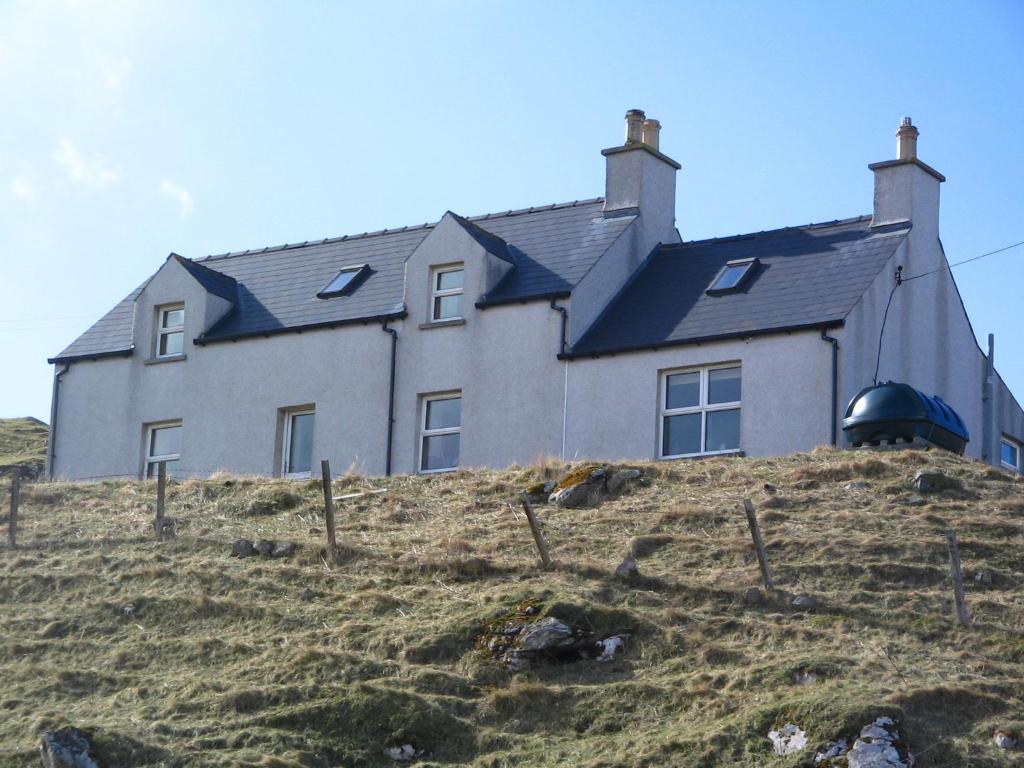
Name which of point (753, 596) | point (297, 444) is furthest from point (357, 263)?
point (753, 596)

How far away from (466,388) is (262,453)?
460 cm

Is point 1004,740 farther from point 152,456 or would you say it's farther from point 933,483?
point 152,456

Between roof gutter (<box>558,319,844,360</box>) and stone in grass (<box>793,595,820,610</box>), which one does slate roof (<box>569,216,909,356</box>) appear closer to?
roof gutter (<box>558,319,844,360</box>)

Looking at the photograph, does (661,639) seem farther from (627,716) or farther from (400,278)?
(400,278)

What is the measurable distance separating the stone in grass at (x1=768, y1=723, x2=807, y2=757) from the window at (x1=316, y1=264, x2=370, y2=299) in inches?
814

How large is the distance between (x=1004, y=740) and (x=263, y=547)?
11.9 metres

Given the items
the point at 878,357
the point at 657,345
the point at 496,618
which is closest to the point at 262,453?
the point at 657,345

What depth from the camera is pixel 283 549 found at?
25.1m

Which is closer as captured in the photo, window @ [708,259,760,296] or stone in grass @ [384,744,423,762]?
stone in grass @ [384,744,423,762]

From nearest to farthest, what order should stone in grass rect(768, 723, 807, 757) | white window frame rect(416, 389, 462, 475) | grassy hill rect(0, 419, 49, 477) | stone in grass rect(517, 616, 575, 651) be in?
stone in grass rect(768, 723, 807, 757) → stone in grass rect(517, 616, 575, 651) → white window frame rect(416, 389, 462, 475) → grassy hill rect(0, 419, 49, 477)

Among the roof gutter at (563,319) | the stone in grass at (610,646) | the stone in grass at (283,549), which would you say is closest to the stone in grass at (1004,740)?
the stone in grass at (610,646)

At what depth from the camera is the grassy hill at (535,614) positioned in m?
18.2

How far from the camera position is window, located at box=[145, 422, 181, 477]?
36406 mm

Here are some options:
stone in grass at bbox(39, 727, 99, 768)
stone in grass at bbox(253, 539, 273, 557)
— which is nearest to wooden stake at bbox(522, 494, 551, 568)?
stone in grass at bbox(253, 539, 273, 557)
